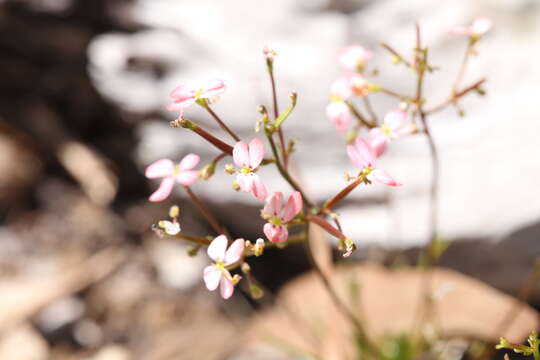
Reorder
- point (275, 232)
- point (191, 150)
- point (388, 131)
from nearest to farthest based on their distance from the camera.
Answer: point (275, 232), point (388, 131), point (191, 150)

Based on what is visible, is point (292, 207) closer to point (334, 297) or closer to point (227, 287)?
point (227, 287)

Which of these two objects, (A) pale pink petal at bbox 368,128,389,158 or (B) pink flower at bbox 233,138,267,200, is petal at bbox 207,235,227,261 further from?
(A) pale pink petal at bbox 368,128,389,158

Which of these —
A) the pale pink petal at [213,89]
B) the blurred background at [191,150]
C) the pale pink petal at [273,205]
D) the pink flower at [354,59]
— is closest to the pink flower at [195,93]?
the pale pink petal at [213,89]

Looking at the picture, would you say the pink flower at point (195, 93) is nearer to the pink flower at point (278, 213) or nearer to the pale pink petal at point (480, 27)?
the pink flower at point (278, 213)

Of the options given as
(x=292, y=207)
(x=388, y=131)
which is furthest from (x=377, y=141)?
(x=292, y=207)

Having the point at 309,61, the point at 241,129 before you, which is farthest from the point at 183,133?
the point at 309,61

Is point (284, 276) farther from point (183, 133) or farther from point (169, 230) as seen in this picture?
point (169, 230)
